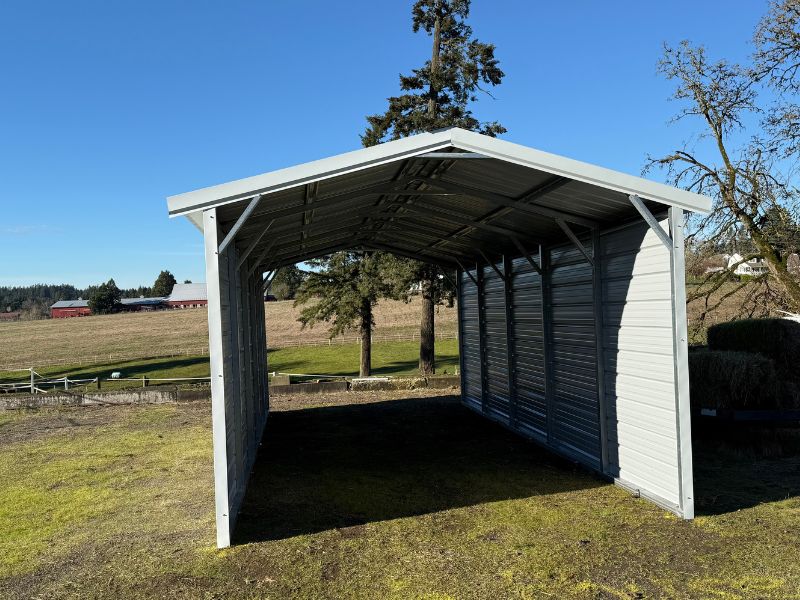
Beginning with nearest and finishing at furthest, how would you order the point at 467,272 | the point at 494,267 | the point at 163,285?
the point at 494,267
the point at 467,272
the point at 163,285

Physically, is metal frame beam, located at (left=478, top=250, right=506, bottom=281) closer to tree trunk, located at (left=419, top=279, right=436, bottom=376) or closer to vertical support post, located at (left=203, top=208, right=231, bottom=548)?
vertical support post, located at (left=203, top=208, right=231, bottom=548)

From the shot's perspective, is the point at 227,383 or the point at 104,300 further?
the point at 104,300

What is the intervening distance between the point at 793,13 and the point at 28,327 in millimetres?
73619

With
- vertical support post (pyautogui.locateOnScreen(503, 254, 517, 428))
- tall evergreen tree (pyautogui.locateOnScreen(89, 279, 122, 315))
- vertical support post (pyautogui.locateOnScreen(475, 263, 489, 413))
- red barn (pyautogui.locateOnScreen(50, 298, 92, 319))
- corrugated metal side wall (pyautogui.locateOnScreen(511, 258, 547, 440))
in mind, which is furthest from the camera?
red barn (pyautogui.locateOnScreen(50, 298, 92, 319))

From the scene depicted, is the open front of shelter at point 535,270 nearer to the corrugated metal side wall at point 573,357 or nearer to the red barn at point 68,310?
the corrugated metal side wall at point 573,357

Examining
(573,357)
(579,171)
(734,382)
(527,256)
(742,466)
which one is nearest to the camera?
(579,171)

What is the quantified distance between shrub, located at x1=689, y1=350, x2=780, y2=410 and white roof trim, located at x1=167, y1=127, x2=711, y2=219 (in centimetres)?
309

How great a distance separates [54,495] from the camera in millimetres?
8531

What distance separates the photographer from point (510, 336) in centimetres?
1231

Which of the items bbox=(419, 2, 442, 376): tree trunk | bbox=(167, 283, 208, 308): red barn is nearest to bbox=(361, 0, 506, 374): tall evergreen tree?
bbox=(419, 2, 442, 376): tree trunk

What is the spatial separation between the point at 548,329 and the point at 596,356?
5.90 feet

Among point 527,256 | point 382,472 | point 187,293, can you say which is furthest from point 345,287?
point 187,293

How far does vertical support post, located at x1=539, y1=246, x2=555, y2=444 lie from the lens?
A: 10.3 meters

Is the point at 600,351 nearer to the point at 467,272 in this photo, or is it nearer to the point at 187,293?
the point at 467,272
